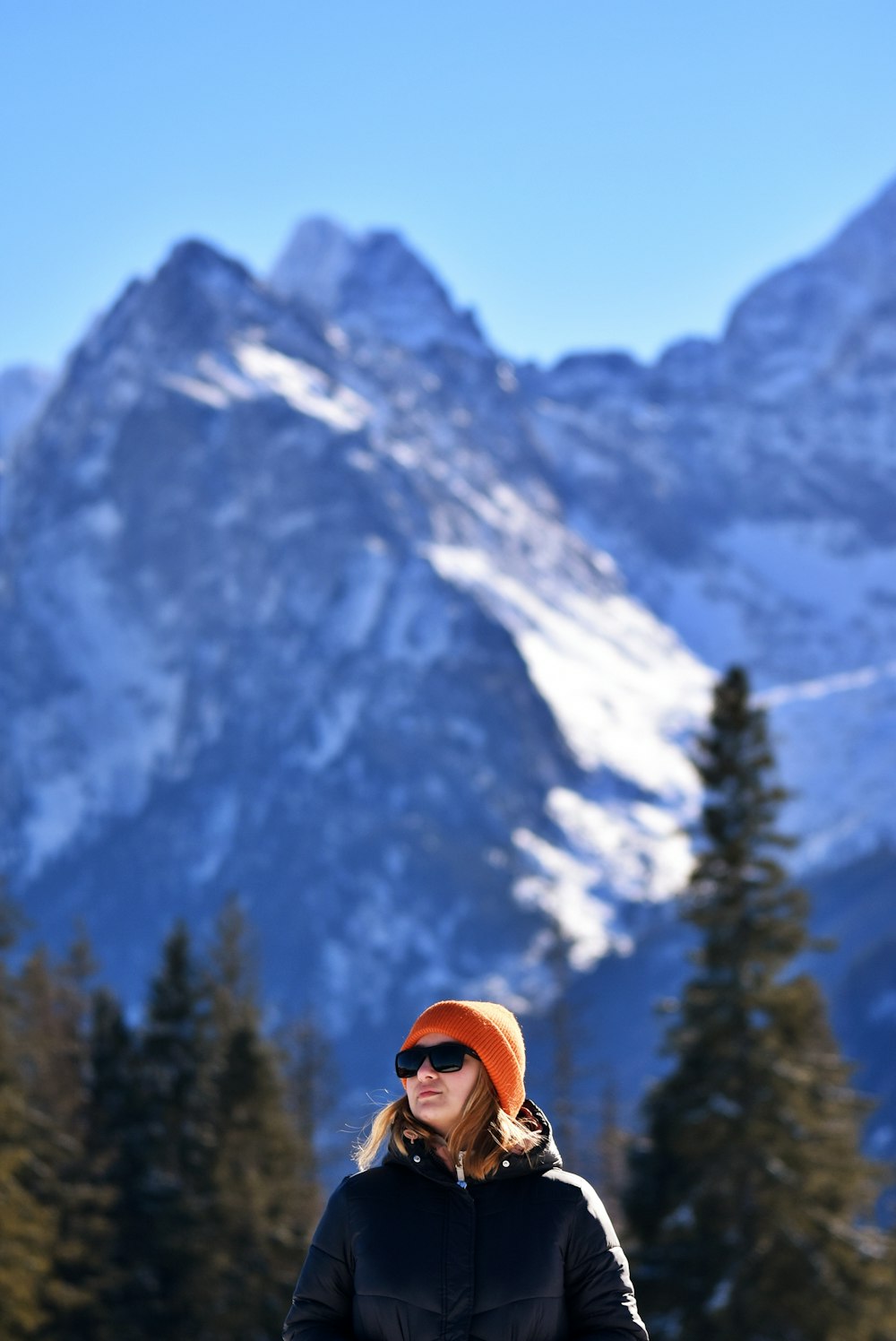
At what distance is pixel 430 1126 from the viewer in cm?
612

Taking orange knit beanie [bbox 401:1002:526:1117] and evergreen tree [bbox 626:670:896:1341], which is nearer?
orange knit beanie [bbox 401:1002:526:1117]

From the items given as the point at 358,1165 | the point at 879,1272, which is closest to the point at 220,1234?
the point at 879,1272

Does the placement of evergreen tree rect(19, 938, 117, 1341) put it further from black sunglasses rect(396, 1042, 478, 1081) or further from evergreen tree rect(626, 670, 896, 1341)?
black sunglasses rect(396, 1042, 478, 1081)

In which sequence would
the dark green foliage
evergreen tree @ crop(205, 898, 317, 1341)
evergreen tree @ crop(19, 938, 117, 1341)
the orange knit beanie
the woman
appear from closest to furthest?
1. the woman
2. the orange knit beanie
3. evergreen tree @ crop(19, 938, 117, 1341)
4. the dark green foliage
5. evergreen tree @ crop(205, 898, 317, 1341)

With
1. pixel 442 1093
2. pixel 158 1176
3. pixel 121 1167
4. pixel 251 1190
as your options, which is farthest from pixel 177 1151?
pixel 442 1093

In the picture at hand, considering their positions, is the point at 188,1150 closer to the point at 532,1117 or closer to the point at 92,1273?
the point at 92,1273

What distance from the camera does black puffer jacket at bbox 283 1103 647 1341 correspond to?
5789 millimetres

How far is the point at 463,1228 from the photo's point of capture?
19.2 feet

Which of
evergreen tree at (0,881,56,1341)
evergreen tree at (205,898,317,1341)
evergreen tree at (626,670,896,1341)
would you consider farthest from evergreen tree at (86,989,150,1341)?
evergreen tree at (626,670,896,1341)

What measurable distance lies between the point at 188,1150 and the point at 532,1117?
29801 millimetres

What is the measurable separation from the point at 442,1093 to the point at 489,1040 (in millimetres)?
267

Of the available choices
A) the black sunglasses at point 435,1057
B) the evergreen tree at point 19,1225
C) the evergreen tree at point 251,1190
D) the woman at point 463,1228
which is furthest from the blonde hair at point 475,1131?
the evergreen tree at point 251,1190

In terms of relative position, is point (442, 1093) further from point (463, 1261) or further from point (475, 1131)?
point (463, 1261)

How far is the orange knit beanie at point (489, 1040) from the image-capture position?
6055 mm
